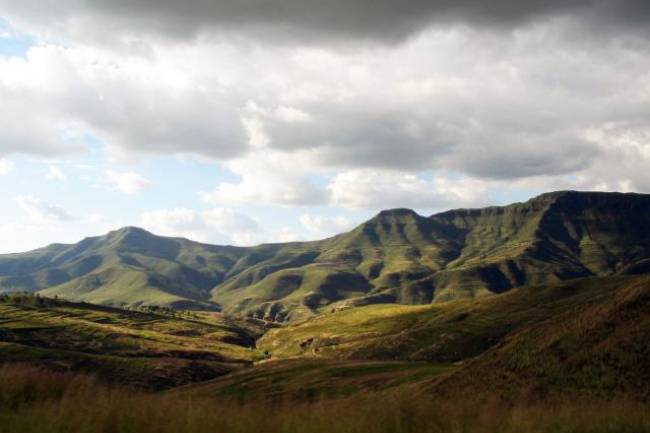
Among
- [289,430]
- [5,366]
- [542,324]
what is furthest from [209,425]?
[542,324]

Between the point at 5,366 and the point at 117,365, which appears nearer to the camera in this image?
the point at 5,366

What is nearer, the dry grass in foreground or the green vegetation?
the dry grass in foreground

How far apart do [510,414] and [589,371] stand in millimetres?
21866

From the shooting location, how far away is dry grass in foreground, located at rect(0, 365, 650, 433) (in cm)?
1137

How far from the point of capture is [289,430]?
11492 millimetres

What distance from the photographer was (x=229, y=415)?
40.4ft

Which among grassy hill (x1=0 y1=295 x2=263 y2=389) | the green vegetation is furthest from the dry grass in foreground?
grassy hill (x1=0 y1=295 x2=263 y2=389)

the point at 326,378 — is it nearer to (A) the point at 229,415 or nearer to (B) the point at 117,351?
(A) the point at 229,415

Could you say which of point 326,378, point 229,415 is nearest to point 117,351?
point 326,378

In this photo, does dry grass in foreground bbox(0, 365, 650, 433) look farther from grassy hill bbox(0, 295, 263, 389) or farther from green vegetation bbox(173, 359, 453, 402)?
grassy hill bbox(0, 295, 263, 389)

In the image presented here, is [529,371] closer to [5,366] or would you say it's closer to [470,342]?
[5,366]

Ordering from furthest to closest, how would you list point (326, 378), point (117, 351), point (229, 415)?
point (117, 351) < point (326, 378) < point (229, 415)

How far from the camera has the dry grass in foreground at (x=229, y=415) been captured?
448 inches

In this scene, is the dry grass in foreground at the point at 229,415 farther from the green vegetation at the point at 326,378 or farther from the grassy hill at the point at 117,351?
the grassy hill at the point at 117,351
